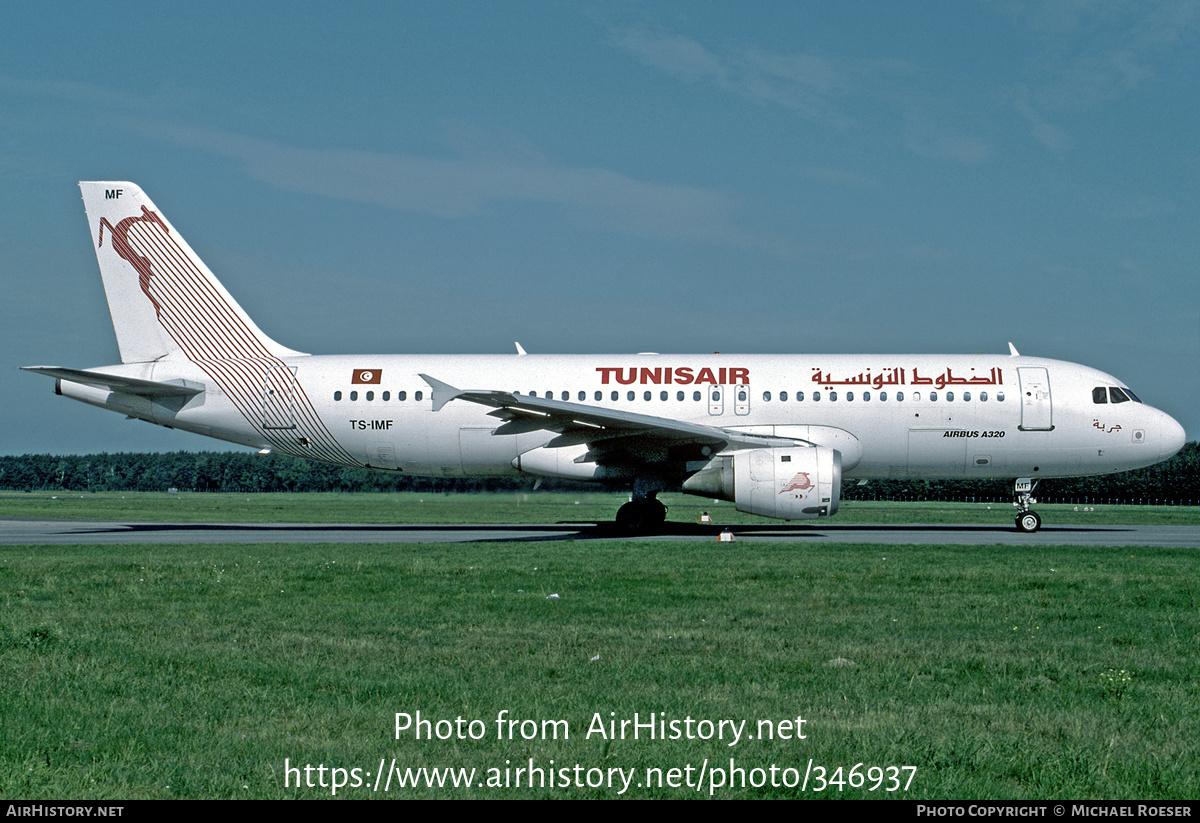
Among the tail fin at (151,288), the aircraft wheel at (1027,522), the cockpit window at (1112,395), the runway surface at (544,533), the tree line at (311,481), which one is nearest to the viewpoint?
the runway surface at (544,533)

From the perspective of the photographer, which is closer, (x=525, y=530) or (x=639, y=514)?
(x=639, y=514)

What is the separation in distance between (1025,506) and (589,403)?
34.0ft

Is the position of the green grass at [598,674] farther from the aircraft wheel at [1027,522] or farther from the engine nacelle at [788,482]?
the aircraft wheel at [1027,522]

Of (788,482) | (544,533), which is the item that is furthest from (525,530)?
(788,482)

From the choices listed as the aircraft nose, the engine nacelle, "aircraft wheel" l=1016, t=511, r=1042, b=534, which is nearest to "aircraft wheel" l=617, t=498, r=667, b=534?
the engine nacelle

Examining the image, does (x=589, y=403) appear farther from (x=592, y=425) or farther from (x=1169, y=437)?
(x=1169, y=437)

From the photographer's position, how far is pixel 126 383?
2198 cm

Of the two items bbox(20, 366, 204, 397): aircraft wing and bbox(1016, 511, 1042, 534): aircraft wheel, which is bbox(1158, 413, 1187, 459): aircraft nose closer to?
bbox(1016, 511, 1042, 534): aircraft wheel

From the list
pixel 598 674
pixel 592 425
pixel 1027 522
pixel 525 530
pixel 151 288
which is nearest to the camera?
pixel 598 674

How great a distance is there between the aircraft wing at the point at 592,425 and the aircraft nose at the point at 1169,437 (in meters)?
8.43

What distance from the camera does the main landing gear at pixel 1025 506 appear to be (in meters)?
22.1

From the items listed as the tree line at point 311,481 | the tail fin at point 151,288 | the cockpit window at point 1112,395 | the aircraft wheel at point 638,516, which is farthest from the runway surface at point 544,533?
the tree line at point 311,481

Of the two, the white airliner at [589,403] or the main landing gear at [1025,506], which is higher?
the white airliner at [589,403]
